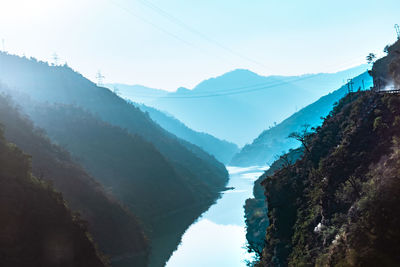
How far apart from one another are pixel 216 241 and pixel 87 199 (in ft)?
101

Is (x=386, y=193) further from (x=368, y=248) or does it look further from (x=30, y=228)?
(x=30, y=228)

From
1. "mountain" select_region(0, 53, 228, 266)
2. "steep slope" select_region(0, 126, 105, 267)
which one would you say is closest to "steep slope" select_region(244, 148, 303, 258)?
"mountain" select_region(0, 53, 228, 266)

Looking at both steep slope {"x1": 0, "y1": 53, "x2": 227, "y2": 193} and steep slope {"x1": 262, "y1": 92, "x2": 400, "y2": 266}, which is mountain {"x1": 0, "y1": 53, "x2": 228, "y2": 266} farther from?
steep slope {"x1": 262, "y1": 92, "x2": 400, "y2": 266}

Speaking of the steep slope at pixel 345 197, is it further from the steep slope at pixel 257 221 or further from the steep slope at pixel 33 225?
Result: the steep slope at pixel 33 225

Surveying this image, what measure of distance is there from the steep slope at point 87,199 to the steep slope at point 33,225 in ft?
79.3

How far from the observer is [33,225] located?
1640 inches

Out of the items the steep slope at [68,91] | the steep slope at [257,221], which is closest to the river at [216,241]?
the steep slope at [257,221]

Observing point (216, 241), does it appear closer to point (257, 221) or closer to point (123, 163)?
→ point (257, 221)

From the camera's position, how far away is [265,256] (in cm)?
4856

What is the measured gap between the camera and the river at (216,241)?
76.1m

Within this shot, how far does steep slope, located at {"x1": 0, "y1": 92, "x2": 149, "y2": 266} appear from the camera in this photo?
74.4 meters

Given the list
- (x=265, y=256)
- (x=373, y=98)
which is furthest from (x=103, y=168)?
(x=373, y=98)

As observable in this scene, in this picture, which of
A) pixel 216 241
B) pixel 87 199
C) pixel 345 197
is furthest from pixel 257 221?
pixel 345 197

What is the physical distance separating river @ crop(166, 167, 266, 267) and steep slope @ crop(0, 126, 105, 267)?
102 feet
